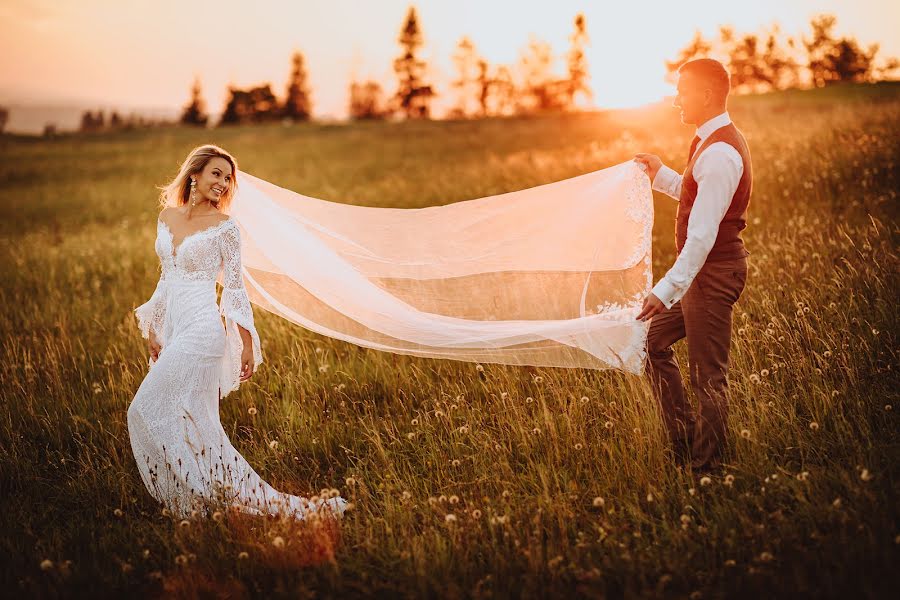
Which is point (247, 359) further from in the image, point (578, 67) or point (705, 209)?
point (578, 67)

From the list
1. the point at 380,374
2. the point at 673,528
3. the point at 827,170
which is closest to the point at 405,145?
the point at 827,170

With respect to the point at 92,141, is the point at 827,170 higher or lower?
lower

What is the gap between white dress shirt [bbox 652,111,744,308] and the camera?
150 inches

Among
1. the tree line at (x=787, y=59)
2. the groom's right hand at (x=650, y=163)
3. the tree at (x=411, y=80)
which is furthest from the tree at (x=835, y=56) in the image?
the groom's right hand at (x=650, y=163)

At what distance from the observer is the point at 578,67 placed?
86500 mm

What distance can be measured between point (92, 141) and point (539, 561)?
1937 inches

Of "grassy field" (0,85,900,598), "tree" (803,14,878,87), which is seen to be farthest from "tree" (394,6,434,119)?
"grassy field" (0,85,900,598)

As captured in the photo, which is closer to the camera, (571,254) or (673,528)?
(673,528)

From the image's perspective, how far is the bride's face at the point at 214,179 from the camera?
450cm

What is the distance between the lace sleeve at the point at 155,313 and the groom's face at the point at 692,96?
3797 mm

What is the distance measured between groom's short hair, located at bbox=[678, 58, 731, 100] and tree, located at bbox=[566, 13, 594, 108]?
290ft

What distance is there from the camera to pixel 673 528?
3.63 meters

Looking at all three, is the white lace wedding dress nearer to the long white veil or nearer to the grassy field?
the grassy field

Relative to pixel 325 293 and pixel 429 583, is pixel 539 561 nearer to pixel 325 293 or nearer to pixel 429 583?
pixel 429 583
